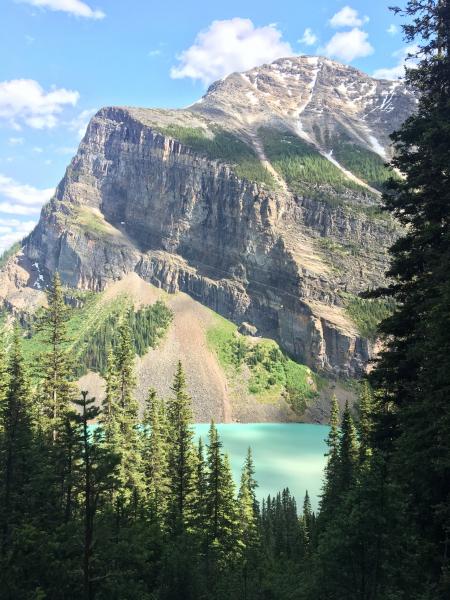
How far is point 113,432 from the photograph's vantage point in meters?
33.0

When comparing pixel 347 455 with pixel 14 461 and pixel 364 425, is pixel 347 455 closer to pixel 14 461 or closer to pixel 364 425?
pixel 364 425

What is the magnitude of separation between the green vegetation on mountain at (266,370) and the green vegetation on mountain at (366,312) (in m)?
27.0

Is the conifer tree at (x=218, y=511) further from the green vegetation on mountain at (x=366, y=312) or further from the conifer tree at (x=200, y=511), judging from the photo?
the green vegetation on mountain at (x=366, y=312)

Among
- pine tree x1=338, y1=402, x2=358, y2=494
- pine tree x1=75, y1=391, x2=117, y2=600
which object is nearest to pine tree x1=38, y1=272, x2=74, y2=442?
pine tree x1=75, y1=391, x2=117, y2=600

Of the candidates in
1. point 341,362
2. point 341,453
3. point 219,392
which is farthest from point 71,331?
point 341,453

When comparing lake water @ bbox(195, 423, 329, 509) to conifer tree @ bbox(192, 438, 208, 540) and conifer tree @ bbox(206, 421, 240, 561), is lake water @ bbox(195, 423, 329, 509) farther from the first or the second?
conifer tree @ bbox(192, 438, 208, 540)

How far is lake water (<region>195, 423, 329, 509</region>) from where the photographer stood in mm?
88125

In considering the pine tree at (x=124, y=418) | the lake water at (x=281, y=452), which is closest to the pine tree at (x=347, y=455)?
the pine tree at (x=124, y=418)

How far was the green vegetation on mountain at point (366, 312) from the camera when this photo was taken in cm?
18638

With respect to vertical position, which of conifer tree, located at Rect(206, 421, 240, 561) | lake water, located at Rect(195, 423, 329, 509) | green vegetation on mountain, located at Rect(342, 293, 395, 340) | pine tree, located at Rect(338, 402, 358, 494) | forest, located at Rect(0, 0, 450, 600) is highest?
green vegetation on mountain, located at Rect(342, 293, 395, 340)

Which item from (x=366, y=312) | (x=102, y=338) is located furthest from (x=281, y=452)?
(x=366, y=312)

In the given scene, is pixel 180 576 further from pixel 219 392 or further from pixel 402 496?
pixel 219 392

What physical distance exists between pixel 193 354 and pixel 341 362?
5788 centimetres

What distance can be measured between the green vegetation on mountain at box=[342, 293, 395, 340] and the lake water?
49.2 m
